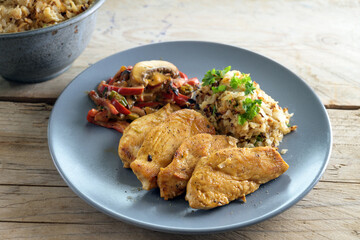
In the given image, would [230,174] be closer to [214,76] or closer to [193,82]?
[214,76]

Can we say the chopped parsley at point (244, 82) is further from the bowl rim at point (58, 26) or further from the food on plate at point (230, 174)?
the bowl rim at point (58, 26)

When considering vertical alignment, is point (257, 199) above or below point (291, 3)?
below

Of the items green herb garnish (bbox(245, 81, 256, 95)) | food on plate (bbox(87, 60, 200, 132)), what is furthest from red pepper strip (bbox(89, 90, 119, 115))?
green herb garnish (bbox(245, 81, 256, 95))

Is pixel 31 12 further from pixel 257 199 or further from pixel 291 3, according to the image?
pixel 291 3

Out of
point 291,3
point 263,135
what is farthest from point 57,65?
point 291,3

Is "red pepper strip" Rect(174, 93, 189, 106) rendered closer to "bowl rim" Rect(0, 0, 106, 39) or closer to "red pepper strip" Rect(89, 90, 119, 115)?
"red pepper strip" Rect(89, 90, 119, 115)

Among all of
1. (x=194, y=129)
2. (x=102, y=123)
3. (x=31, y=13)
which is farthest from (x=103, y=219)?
(x=31, y=13)
